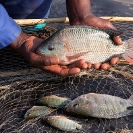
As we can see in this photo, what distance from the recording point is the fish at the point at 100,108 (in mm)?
3248

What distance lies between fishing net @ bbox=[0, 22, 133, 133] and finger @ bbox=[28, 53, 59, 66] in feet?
1.31

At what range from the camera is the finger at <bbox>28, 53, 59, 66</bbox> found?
331cm

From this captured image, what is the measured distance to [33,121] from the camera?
3.24 meters

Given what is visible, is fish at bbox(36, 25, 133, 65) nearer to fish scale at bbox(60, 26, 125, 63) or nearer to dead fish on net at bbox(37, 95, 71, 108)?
fish scale at bbox(60, 26, 125, 63)

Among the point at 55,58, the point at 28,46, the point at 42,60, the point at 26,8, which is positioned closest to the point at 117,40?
the point at 55,58

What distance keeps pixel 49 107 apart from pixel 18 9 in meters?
1.47

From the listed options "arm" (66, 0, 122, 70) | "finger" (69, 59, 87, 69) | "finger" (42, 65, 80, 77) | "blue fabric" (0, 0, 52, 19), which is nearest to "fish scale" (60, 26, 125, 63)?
"finger" (69, 59, 87, 69)

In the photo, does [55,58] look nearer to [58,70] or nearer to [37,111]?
[58,70]

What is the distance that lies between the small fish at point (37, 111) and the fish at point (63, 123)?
0.11 m

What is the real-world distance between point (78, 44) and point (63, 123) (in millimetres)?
775

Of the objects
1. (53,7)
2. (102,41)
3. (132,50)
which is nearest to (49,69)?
(102,41)

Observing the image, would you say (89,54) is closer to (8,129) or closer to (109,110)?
(109,110)

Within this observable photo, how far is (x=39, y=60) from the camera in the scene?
337cm

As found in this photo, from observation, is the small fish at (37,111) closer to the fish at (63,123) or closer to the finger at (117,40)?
the fish at (63,123)
